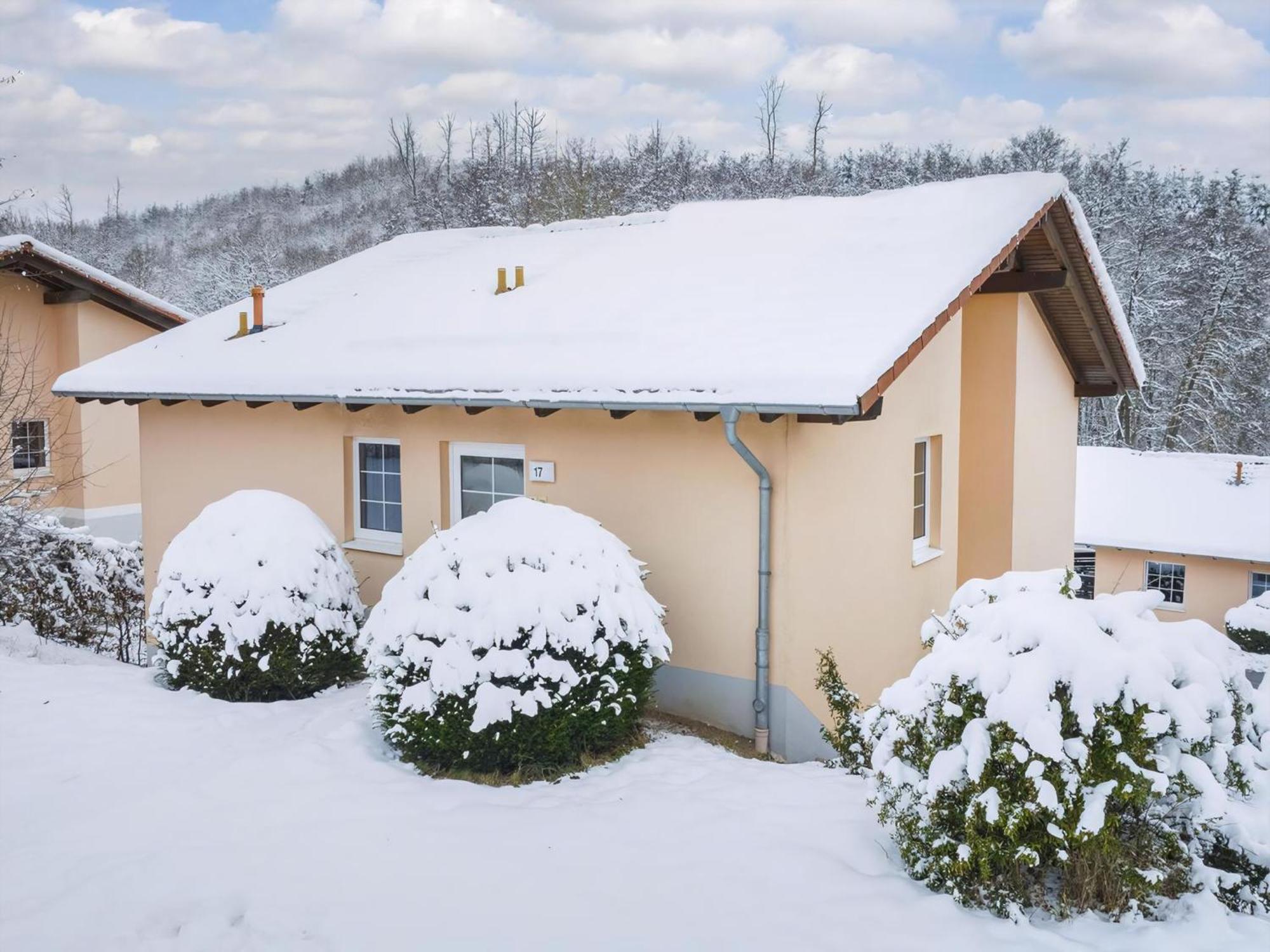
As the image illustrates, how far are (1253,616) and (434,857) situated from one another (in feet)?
63.4

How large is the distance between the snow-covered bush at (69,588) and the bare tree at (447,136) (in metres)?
58.4

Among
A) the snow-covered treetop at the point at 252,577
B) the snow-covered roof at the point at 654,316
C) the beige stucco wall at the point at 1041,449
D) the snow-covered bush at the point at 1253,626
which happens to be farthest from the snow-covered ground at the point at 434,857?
the snow-covered bush at the point at 1253,626

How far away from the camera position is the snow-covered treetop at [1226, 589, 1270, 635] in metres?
19.1

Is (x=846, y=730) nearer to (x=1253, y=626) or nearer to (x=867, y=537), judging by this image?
(x=867, y=537)

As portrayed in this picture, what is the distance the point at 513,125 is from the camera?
6406 cm

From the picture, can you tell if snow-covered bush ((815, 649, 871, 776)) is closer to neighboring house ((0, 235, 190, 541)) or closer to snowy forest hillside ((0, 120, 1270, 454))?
snowy forest hillside ((0, 120, 1270, 454))

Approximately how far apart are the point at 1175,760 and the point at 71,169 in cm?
4450

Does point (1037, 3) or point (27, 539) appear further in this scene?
point (1037, 3)

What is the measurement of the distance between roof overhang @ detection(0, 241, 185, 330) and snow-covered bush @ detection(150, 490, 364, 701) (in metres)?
13.0

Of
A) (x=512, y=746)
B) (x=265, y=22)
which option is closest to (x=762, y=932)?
(x=512, y=746)

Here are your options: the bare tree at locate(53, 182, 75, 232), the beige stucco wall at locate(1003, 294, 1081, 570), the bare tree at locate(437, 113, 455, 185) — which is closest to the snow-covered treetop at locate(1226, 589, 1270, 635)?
the beige stucco wall at locate(1003, 294, 1081, 570)

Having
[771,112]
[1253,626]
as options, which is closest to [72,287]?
[1253,626]

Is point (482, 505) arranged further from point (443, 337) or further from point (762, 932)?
point (762, 932)

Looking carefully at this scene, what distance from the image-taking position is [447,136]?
67.9 metres
